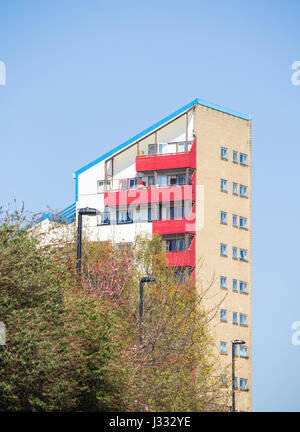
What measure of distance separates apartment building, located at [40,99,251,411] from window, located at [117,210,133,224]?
11 cm

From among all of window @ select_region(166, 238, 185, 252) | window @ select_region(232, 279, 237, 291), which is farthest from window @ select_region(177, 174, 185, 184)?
window @ select_region(232, 279, 237, 291)

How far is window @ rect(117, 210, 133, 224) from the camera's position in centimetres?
8481

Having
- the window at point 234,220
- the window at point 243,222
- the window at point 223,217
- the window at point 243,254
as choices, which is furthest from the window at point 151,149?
the window at point 243,254

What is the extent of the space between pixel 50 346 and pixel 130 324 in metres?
13.9

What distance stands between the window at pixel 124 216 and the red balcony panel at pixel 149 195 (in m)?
0.88

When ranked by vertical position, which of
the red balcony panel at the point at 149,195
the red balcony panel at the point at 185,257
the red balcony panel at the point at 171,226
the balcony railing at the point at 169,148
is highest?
the balcony railing at the point at 169,148

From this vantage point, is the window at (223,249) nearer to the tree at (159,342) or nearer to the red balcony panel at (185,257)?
the red balcony panel at (185,257)

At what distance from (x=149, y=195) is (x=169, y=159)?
11.3ft

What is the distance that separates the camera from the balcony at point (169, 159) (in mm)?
83062

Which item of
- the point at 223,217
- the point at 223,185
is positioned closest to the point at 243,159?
the point at 223,185

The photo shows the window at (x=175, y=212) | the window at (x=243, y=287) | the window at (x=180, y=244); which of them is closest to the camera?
the window at (x=180, y=244)

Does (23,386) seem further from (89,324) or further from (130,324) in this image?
(130,324)

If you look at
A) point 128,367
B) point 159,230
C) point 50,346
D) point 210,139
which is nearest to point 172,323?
point 128,367

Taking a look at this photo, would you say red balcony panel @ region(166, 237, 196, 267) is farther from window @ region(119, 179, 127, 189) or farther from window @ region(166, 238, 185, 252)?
window @ region(119, 179, 127, 189)
